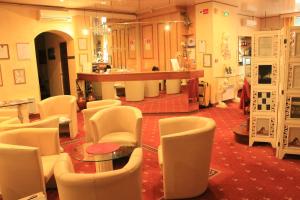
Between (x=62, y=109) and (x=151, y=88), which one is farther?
(x=151, y=88)

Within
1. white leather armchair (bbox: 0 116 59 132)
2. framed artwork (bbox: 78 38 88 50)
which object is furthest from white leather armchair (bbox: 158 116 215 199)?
framed artwork (bbox: 78 38 88 50)

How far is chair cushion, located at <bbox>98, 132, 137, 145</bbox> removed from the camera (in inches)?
148

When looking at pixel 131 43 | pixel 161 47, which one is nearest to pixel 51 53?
pixel 131 43

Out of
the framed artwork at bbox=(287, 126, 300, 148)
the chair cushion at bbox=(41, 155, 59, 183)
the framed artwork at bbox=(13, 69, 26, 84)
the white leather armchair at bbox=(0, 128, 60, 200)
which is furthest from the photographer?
the framed artwork at bbox=(13, 69, 26, 84)

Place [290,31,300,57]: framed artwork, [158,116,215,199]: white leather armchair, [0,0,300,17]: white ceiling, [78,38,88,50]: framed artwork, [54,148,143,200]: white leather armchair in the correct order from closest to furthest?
[54,148,143,200]: white leather armchair, [158,116,215,199]: white leather armchair, [290,31,300,57]: framed artwork, [0,0,300,17]: white ceiling, [78,38,88,50]: framed artwork

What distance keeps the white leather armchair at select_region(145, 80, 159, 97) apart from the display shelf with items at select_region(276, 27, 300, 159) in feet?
17.7

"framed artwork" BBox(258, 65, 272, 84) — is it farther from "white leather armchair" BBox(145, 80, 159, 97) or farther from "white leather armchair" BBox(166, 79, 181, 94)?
"white leather armchair" BBox(145, 80, 159, 97)

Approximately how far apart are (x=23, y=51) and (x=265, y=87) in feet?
20.2

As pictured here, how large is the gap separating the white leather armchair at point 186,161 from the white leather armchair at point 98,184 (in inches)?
30.4

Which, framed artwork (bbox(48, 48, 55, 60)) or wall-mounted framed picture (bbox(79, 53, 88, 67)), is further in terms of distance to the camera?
framed artwork (bbox(48, 48, 55, 60))

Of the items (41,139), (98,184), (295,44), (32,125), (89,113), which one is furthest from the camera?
(89,113)

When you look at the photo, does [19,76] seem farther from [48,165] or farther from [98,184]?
[98,184]

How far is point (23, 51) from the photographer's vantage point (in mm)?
7281

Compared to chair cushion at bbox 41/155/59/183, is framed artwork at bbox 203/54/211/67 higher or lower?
higher
